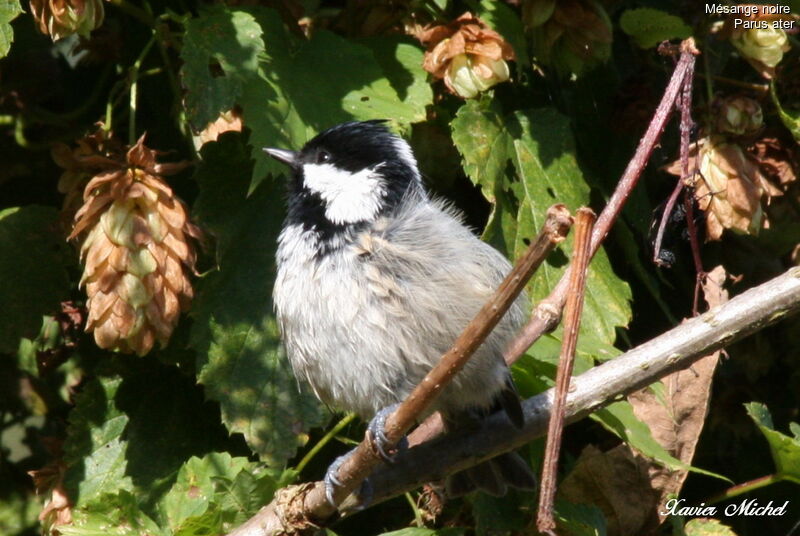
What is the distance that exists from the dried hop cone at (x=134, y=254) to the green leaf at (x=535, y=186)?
0.71 meters

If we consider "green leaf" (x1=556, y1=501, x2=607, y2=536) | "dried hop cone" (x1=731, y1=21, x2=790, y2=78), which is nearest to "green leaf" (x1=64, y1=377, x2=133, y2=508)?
"green leaf" (x1=556, y1=501, x2=607, y2=536)

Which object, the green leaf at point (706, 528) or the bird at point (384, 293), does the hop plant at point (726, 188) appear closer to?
the bird at point (384, 293)

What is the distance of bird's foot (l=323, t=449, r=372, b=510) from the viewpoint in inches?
78.4

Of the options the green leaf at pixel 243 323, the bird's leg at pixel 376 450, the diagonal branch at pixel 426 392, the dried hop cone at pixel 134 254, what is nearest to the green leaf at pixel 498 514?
the bird's leg at pixel 376 450

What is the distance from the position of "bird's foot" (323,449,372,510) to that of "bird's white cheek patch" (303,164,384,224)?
619 millimetres

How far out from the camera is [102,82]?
2754 millimetres

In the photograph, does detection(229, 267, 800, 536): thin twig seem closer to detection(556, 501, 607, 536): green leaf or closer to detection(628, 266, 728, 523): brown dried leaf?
detection(556, 501, 607, 536): green leaf

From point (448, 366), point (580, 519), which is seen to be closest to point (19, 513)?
point (580, 519)

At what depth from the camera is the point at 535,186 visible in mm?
2648

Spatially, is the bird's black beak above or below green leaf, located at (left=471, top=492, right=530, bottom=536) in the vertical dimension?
above

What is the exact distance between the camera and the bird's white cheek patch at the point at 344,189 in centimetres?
251

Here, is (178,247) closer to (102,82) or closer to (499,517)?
(102,82)

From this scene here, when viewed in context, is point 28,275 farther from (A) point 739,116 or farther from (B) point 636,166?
(A) point 739,116

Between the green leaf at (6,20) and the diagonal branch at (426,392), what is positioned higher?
the green leaf at (6,20)
